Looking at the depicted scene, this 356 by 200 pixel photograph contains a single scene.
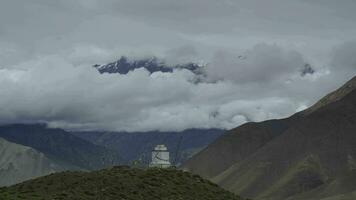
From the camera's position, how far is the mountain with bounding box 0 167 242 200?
85.1m

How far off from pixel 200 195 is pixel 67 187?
19384mm

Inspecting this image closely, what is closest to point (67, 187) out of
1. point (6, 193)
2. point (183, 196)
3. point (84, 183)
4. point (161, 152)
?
point (84, 183)

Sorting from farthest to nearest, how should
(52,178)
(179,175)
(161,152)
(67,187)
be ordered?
(161,152), (179,175), (52,178), (67,187)

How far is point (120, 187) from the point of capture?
89.9 metres

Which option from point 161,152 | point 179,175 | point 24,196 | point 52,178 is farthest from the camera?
point 161,152

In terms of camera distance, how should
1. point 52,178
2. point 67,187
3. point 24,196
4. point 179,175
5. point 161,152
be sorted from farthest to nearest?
point 161,152
point 179,175
point 52,178
point 67,187
point 24,196

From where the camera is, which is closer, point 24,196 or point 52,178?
point 24,196

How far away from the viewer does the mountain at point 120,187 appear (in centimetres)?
8506

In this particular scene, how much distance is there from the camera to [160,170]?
343 ft

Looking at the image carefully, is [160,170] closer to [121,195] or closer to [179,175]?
[179,175]

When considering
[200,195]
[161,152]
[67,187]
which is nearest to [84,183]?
[67,187]

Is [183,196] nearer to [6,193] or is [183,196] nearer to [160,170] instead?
[160,170]

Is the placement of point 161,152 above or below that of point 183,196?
above

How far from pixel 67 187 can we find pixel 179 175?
2134 cm
